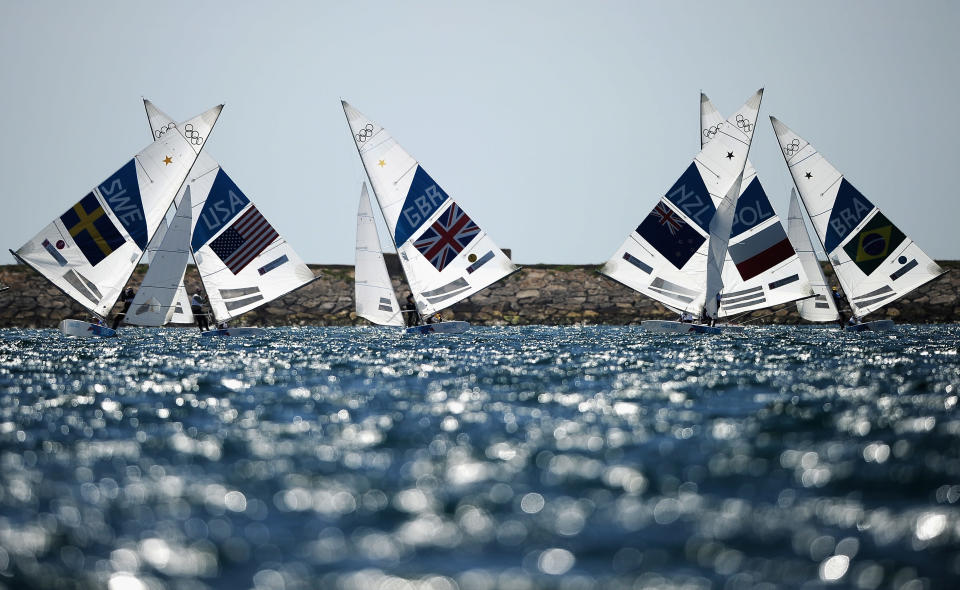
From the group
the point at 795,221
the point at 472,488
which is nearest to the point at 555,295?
the point at 795,221

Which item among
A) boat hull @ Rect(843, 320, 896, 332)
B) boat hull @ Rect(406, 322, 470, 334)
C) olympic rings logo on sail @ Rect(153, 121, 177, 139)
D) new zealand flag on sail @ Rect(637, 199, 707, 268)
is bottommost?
boat hull @ Rect(843, 320, 896, 332)

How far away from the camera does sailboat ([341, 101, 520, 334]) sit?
33812 mm

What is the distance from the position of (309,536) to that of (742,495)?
403cm

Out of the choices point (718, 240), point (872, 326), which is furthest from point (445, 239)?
point (872, 326)

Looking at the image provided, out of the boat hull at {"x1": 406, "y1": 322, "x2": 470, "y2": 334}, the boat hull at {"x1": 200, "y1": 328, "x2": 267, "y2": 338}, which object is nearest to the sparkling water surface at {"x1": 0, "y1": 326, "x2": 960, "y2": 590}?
the boat hull at {"x1": 406, "y1": 322, "x2": 470, "y2": 334}

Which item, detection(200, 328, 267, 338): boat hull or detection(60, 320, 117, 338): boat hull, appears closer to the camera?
detection(60, 320, 117, 338): boat hull

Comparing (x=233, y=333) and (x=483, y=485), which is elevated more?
(x=233, y=333)

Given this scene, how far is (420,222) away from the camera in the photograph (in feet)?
111

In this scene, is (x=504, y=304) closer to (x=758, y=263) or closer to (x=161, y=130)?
(x=758, y=263)

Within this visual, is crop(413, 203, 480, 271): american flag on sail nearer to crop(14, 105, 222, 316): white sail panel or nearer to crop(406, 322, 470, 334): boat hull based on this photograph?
crop(406, 322, 470, 334): boat hull

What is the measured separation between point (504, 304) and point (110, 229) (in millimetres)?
40938

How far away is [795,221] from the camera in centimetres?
4391

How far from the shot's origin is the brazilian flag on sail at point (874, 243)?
3978 centimetres

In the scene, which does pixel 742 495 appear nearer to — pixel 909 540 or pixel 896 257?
pixel 909 540
